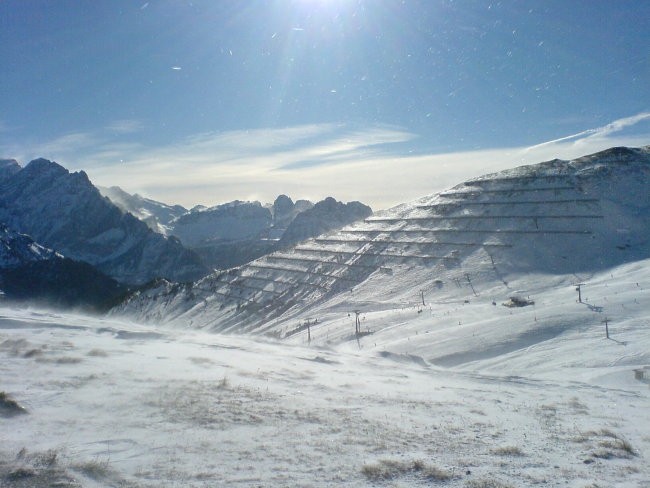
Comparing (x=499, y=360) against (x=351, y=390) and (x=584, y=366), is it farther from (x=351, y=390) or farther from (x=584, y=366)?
(x=351, y=390)

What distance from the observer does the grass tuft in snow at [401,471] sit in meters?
8.92

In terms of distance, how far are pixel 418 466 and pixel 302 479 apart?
6.74 ft

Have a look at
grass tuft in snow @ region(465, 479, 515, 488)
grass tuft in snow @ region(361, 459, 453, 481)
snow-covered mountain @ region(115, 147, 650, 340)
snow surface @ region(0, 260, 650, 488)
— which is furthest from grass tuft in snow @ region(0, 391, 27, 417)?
snow-covered mountain @ region(115, 147, 650, 340)

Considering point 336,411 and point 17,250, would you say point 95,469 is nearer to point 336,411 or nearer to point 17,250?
point 336,411

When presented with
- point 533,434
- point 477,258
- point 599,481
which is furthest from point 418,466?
point 477,258

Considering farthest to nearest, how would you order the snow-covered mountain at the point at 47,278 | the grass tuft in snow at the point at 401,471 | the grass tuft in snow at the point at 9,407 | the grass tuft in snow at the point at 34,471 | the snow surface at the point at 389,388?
1. the snow-covered mountain at the point at 47,278
2. the grass tuft in snow at the point at 9,407
3. the snow surface at the point at 389,388
4. the grass tuft in snow at the point at 401,471
5. the grass tuft in snow at the point at 34,471

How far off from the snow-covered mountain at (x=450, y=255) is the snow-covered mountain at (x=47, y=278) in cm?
6330

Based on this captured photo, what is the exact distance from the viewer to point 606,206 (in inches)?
2226

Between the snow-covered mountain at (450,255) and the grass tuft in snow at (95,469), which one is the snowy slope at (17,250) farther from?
the grass tuft in snow at (95,469)

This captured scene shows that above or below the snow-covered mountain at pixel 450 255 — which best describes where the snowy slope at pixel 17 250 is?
above

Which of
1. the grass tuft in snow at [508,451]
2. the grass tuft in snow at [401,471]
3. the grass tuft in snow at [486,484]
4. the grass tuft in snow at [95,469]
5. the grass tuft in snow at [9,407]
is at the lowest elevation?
the grass tuft in snow at [508,451]

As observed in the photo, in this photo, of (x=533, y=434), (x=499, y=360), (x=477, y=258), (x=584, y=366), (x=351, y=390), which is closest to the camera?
(x=533, y=434)

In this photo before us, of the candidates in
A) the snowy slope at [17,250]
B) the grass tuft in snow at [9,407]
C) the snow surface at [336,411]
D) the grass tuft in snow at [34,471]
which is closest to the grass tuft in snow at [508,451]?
the snow surface at [336,411]

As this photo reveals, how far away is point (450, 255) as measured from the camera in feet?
180
